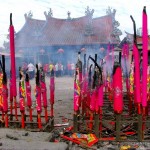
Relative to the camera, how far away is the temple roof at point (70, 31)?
81.6 ft

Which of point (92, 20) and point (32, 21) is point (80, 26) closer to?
point (92, 20)

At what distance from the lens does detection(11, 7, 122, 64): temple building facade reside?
24.7 meters

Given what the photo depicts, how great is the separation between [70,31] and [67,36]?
124cm

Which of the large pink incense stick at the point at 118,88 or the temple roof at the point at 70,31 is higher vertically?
the temple roof at the point at 70,31

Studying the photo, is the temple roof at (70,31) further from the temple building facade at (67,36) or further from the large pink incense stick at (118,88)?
the large pink incense stick at (118,88)

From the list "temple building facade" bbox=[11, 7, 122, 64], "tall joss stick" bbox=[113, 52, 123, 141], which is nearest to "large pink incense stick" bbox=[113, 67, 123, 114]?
"tall joss stick" bbox=[113, 52, 123, 141]

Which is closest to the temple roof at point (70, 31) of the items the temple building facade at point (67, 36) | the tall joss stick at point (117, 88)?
the temple building facade at point (67, 36)

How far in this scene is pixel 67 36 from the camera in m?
26.7

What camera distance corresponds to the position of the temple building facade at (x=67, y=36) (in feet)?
80.9

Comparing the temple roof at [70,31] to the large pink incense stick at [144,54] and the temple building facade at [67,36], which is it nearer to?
the temple building facade at [67,36]

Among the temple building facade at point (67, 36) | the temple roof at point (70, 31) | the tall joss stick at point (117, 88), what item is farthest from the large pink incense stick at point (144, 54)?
the temple roof at point (70, 31)

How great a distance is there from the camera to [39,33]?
2491 centimetres

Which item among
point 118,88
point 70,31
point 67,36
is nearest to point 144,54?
point 118,88

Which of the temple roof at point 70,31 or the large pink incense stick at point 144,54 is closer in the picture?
the large pink incense stick at point 144,54
